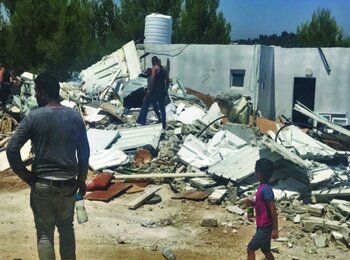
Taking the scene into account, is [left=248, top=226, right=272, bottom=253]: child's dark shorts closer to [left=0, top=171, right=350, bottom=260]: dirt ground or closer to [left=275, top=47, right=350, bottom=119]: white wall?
[left=0, top=171, right=350, bottom=260]: dirt ground

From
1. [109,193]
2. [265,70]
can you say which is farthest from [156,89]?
[265,70]

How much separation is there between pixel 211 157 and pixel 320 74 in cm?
1072

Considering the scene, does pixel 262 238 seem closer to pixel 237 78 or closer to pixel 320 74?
pixel 237 78

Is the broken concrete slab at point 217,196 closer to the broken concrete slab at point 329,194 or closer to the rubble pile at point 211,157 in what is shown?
the rubble pile at point 211,157

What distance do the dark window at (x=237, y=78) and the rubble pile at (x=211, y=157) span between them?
4.30m

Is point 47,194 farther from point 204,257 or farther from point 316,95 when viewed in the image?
point 316,95

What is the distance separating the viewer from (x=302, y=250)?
6.20m

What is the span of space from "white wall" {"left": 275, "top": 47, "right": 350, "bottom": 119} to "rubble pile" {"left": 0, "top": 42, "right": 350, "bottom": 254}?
5.57 metres

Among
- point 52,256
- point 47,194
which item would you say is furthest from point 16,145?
point 52,256

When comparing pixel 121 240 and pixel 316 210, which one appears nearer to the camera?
pixel 121 240

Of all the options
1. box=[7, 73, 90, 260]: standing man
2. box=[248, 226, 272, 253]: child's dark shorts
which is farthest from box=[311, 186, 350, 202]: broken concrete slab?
box=[7, 73, 90, 260]: standing man

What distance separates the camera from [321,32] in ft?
118

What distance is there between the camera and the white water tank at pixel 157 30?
20.2 meters

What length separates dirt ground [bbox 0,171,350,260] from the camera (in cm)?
604
